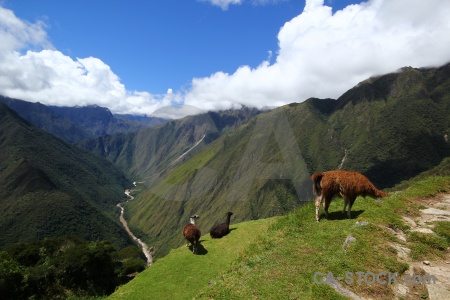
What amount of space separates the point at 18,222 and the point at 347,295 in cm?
22317

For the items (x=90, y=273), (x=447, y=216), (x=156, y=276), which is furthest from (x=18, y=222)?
(x=447, y=216)

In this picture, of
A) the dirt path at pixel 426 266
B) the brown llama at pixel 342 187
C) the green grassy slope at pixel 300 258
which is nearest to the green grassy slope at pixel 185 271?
the green grassy slope at pixel 300 258

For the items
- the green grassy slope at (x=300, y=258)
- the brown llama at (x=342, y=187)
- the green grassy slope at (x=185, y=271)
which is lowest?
the green grassy slope at (x=185, y=271)

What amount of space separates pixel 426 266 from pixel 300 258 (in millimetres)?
4511

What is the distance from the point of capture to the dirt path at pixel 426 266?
8750 mm

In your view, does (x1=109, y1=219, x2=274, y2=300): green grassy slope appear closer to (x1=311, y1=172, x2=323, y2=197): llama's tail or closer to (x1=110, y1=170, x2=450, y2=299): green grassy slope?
(x1=110, y1=170, x2=450, y2=299): green grassy slope

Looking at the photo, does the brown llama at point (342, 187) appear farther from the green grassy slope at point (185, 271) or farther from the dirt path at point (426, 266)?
the green grassy slope at point (185, 271)

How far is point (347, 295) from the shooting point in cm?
878

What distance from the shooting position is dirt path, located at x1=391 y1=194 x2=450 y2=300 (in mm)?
8750

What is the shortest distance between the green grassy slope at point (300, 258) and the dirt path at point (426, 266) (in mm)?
226

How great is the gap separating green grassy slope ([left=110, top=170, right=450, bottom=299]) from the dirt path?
0.23m

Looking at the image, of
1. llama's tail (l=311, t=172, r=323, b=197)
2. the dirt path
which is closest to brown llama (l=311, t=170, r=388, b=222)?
llama's tail (l=311, t=172, r=323, b=197)

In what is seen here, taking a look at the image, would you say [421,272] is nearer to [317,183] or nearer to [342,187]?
[342,187]

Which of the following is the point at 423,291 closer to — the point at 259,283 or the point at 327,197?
the point at 259,283
